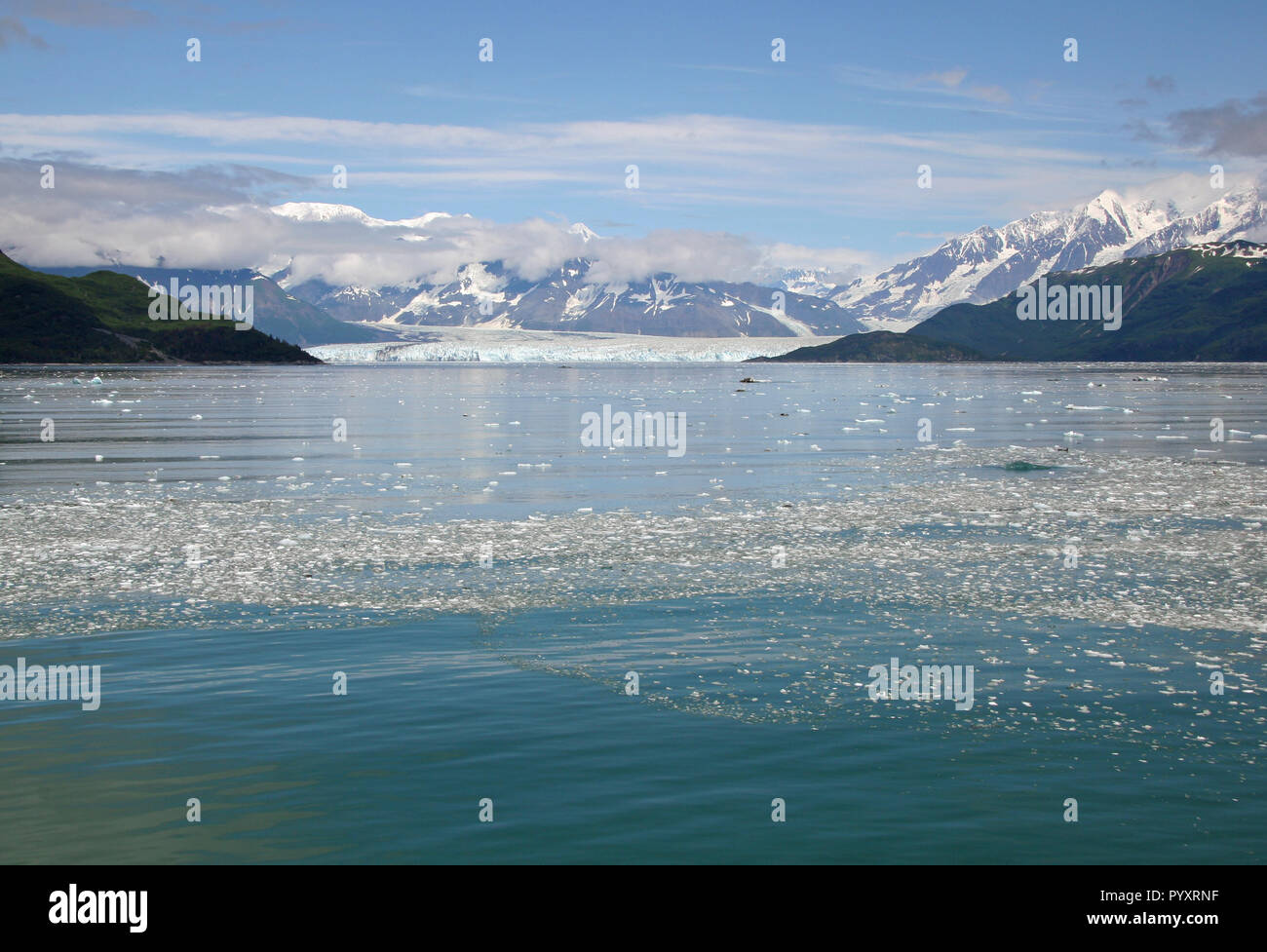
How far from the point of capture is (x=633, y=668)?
13.9m

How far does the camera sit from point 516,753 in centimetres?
1103

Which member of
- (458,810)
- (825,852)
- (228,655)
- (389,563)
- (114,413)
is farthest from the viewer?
(114,413)

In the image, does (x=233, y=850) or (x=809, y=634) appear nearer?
(x=233, y=850)

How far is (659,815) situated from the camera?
959 centimetres

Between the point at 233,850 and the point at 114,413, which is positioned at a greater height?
the point at 114,413

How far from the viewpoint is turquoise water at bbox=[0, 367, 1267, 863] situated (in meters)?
9.47

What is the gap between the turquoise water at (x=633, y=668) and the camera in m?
9.47

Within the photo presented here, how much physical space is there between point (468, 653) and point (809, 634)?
4.74 meters
